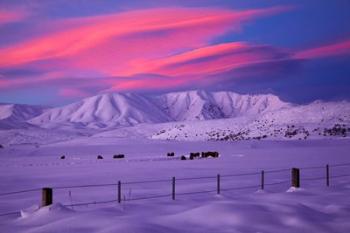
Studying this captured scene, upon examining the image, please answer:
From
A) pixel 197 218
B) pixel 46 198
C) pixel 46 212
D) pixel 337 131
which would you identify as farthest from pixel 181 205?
pixel 337 131

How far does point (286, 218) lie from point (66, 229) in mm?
6421

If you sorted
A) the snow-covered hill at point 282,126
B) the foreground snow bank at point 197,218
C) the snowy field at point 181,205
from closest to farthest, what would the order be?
the foreground snow bank at point 197,218
the snowy field at point 181,205
the snow-covered hill at point 282,126

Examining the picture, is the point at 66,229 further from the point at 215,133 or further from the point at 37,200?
the point at 215,133

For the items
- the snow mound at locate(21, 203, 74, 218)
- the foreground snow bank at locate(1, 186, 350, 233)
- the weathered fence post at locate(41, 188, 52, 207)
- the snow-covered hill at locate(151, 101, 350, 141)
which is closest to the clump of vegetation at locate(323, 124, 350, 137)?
the snow-covered hill at locate(151, 101, 350, 141)

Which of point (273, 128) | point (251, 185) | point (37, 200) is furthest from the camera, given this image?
point (273, 128)

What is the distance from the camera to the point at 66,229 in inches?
547

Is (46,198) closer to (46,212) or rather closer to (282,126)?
(46,212)

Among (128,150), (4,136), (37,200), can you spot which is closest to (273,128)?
(128,150)

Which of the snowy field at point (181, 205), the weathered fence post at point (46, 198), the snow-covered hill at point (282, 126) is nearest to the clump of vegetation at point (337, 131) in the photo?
the snow-covered hill at point (282, 126)

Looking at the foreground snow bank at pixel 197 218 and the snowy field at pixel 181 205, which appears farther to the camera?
the snowy field at pixel 181 205

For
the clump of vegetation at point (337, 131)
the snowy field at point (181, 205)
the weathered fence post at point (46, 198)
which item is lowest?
the snowy field at point (181, 205)

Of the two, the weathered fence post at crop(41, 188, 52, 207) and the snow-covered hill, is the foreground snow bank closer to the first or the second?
the weathered fence post at crop(41, 188, 52, 207)

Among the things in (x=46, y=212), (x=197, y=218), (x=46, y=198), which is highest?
(x=46, y=198)

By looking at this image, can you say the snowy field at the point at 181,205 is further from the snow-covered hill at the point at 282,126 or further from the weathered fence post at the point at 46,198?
the snow-covered hill at the point at 282,126
